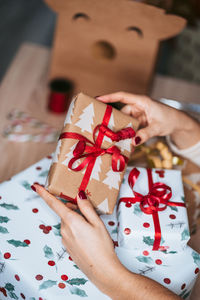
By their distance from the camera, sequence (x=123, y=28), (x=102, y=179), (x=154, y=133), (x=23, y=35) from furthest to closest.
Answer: (x=23, y=35) < (x=123, y=28) < (x=154, y=133) < (x=102, y=179)

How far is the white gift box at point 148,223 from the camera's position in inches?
33.2

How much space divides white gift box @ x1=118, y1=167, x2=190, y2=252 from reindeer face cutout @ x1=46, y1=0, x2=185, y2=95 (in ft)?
1.80

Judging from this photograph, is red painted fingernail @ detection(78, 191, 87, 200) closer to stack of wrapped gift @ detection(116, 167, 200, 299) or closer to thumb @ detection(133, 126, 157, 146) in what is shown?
stack of wrapped gift @ detection(116, 167, 200, 299)

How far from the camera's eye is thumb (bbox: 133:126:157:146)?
1043mm

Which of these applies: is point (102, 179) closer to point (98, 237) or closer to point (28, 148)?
point (98, 237)

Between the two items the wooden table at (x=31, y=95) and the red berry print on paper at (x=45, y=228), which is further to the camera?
the wooden table at (x=31, y=95)

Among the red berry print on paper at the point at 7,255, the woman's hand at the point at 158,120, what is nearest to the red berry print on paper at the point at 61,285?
the red berry print on paper at the point at 7,255

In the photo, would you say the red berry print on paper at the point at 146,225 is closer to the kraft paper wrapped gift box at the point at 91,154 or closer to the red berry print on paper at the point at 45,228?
the kraft paper wrapped gift box at the point at 91,154

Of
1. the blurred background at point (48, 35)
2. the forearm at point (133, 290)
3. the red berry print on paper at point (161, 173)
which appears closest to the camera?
the forearm at point (133, 290)

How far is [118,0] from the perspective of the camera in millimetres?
1199

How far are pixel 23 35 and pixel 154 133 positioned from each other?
273 centimetres

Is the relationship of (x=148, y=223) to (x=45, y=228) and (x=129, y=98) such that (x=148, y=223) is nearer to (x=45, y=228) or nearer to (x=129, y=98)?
(x=45, y=228)

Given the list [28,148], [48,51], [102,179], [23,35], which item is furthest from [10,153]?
[23,35]

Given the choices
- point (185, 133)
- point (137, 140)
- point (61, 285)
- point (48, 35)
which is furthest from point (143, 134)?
point (48, 35)
